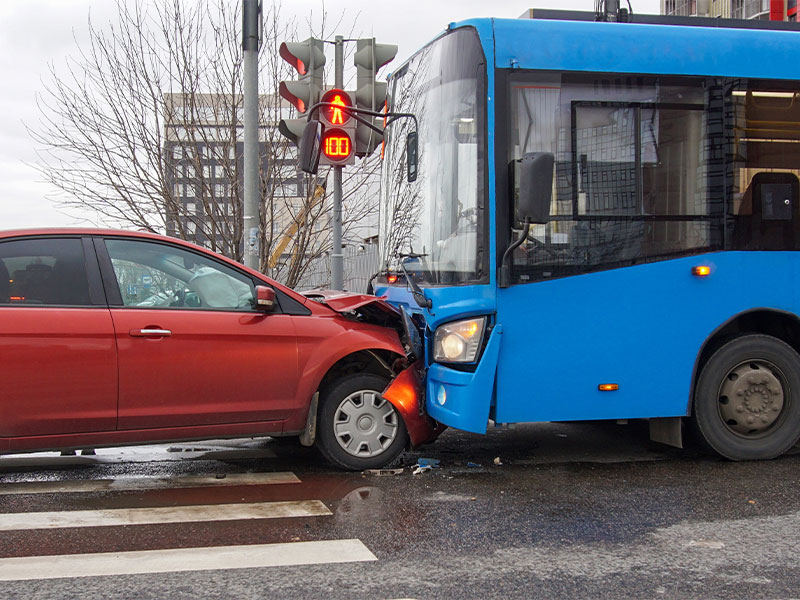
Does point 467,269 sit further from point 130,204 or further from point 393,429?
point 130,204

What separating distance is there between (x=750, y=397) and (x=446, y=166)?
2.86m

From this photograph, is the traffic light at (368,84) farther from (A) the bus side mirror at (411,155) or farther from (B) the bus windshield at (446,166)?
(A) the bus side mirror at (411,155)

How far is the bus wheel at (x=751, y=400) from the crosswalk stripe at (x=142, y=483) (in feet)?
10.1

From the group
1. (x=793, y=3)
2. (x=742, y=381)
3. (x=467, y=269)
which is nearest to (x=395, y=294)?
(x=467, y=269)

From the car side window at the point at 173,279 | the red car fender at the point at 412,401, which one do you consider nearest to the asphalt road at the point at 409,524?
the red car fender at the point at 412,401

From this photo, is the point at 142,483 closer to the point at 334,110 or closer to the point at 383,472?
the point at 383,472

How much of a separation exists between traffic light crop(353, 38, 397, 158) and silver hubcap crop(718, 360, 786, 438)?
172 inches

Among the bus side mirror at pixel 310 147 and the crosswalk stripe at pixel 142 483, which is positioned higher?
the bus side mirror at pixel 310 147

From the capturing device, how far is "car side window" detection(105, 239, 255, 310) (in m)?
5.88

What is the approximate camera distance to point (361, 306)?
21.3 feet

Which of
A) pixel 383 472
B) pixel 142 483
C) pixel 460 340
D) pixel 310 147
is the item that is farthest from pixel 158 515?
pixel 310 147

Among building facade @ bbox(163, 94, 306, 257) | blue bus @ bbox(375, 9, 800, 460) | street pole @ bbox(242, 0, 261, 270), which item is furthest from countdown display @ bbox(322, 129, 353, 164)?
building facade @ bbox(163, 94, 306, 257)

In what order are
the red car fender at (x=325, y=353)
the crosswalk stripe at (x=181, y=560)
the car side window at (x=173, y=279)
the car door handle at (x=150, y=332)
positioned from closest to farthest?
the crosswalk stripe at (x=181, y=560), the car door handle at (x=150, y=332), the car side window at (x=173, y=279), the red car fender at (x=325, y=353)

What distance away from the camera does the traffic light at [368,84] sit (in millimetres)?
9023
